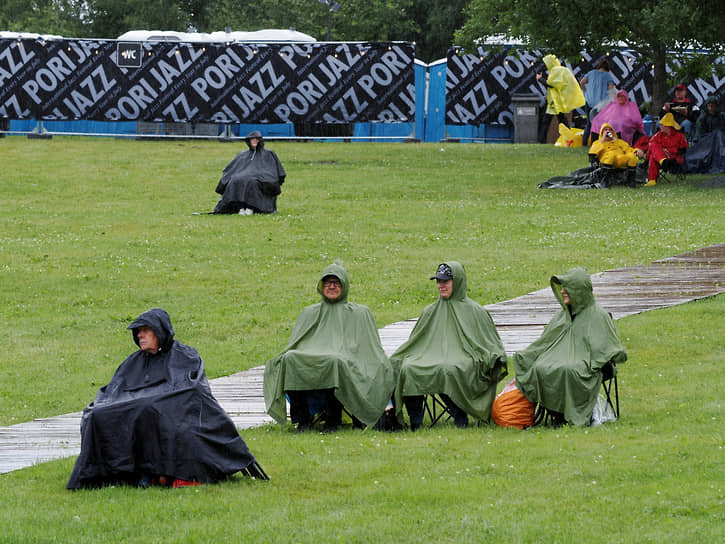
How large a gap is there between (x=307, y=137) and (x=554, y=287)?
3270 cm

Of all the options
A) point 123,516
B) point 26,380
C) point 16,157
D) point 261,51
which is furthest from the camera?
point 261,51

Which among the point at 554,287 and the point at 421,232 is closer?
the point at 554,287

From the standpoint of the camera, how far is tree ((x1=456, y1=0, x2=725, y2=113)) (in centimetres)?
2800

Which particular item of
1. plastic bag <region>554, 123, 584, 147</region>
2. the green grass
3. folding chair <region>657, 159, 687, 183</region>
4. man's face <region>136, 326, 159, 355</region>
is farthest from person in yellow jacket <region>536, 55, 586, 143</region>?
man's face <region>136, 326, 159, 355</region>

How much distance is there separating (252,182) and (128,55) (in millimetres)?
18779

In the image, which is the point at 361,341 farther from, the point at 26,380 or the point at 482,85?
the point at 482,85

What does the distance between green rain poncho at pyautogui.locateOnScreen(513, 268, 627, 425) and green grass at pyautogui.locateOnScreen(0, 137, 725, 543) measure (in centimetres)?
34

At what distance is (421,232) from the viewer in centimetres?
2402

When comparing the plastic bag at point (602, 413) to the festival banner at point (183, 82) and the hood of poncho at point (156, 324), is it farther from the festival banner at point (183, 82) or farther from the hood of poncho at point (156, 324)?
the festival banner at point (183, 82)

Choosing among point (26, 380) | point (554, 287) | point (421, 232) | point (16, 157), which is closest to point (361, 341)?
point (554, 287)

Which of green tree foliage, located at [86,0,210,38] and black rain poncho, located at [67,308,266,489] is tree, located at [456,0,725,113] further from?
green tree foliage, located at [86,0,210,38]

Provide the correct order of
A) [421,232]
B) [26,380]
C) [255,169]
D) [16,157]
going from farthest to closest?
1. [16,157]
2. [255,169]
3. [421,232]
4. [26,380]

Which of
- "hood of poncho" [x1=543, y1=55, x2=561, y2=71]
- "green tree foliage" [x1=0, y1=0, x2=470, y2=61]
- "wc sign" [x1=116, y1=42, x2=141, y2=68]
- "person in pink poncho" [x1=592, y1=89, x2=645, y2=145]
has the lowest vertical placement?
"person in pink poncho" [x1=592, y1=89, x2=645, y2=145]

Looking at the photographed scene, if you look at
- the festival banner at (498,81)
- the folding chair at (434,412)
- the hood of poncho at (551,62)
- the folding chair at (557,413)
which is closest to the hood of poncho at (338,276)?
the folding chair at (434,412)
